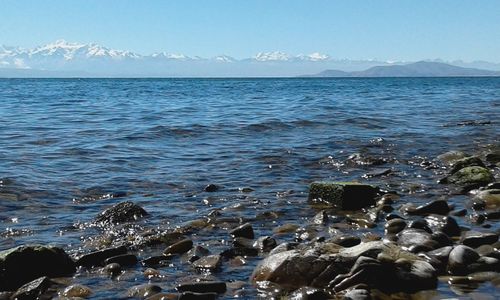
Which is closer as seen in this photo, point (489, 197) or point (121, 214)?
point (121, 214)

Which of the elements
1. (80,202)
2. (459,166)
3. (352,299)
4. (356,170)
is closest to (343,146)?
(356,170)

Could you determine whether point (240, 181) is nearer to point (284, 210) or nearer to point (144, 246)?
point (284, 210)

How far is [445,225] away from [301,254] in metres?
3.14

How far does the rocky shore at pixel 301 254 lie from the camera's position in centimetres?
698

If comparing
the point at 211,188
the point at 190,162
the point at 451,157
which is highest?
the point at 451,157

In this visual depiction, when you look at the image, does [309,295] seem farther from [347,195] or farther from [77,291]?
[347,195]

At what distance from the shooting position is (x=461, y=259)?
7391 mm

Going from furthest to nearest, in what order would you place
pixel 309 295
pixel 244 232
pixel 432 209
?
pixel 432 209, pixel 244 232, pixel 309 295

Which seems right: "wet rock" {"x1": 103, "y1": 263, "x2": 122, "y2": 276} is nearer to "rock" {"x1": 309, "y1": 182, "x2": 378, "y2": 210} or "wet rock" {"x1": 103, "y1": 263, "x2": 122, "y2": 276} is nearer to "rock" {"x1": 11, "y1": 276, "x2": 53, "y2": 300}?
"rock" {"x1": 11, "y1": 276, "x2": 53, "y2": 300}

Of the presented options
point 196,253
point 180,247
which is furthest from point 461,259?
point 180,247

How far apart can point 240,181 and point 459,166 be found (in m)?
5.55

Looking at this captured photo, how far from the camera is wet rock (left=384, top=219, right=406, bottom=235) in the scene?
31.2 ft

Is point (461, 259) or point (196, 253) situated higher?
point (461, 259)

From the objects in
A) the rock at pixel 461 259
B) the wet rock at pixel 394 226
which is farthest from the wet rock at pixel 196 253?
the rock at pixel 461 259
